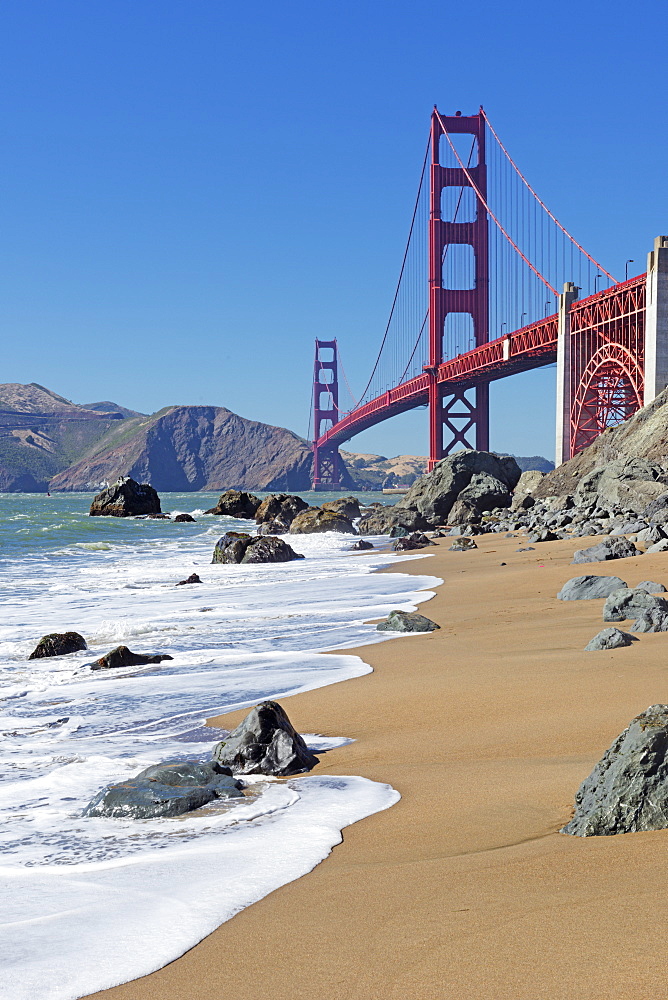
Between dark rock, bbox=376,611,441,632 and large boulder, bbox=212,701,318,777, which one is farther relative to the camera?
dark rock, bbox=376,611,441,632

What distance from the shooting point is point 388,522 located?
2406cm

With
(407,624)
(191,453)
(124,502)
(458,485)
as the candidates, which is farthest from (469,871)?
(191,453)

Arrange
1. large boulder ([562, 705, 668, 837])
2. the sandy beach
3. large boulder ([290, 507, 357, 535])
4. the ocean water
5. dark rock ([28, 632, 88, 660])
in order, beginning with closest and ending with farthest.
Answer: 1. the sandy beach
2. the ocean water
3. large boulder ([562, 705, 668, 837])
4. dark rock ([28, 632, 88, 660])
5. large boulder ([290, 507, 357, 535])

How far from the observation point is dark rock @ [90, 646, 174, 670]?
581cm

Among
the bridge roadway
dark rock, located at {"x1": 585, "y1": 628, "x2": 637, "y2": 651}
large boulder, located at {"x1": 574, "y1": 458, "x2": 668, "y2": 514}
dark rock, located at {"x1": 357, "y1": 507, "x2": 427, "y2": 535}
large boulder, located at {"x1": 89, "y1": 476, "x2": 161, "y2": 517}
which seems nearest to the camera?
dark rock, located at {"x1": 585, "y1": 628, "x2": 637, "y2": 651}

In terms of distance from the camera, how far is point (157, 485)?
160375 mm

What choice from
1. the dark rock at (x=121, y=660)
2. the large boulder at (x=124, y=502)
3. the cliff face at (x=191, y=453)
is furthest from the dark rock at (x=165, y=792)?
the cliff face at (x=191, y=453)

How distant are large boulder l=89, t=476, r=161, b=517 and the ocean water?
28497mm

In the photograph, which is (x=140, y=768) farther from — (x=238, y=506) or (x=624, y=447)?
(x=238, y=506)

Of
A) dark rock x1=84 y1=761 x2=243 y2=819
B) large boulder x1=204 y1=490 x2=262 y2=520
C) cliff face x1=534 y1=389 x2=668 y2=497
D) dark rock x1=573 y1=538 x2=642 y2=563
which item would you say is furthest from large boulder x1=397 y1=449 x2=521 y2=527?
dark rock x1=84 y1=761 x2=243 y2=819

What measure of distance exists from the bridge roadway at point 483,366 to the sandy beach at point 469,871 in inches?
1307

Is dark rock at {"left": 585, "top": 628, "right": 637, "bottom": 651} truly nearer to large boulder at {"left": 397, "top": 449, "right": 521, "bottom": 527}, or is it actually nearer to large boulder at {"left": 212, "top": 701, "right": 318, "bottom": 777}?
large boulder at {"left": 212, "top": 701, "right": 318, "bottom": 777}

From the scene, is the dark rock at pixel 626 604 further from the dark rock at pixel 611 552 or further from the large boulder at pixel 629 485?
the large boulder at pixel 629 485

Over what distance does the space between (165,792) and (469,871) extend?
4.20 feet
